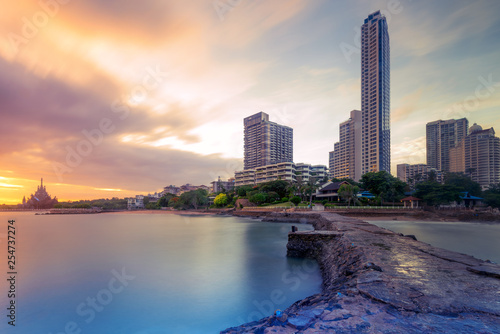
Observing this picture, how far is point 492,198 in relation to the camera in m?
53.5

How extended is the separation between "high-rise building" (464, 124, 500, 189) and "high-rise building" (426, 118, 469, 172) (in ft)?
45.8

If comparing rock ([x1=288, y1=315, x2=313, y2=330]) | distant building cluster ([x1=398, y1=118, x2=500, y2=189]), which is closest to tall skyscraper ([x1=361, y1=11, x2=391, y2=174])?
distant building cluster ([x1=398, y1=118, x2=500, y2=189])

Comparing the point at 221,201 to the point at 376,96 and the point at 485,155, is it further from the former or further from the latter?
the point at 485,155

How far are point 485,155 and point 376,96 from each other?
149ft

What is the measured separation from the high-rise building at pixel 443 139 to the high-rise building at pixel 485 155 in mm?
13948

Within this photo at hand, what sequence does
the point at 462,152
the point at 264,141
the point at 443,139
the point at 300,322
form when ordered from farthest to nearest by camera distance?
the point at 264,141
the point at 443,139
the point at 462,152
the point at 300,322

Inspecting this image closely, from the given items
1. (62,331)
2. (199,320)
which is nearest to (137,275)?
(62,331)

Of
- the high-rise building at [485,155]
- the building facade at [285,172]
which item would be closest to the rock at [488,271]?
the building facade at [285,172]

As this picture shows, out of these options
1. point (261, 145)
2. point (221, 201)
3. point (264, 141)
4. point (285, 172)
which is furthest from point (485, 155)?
point (221, 201)

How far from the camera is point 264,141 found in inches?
5344

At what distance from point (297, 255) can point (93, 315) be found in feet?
34.3

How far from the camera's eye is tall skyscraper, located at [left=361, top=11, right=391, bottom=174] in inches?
3989

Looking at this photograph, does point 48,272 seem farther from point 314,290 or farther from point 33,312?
point 314,290

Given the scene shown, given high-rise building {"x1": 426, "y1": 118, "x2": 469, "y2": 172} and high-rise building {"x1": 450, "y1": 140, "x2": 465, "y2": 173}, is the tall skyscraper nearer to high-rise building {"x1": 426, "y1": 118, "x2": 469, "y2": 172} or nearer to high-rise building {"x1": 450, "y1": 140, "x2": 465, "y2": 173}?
high-rise building {"x1": 450, "y1": 140, "x2": 465, "y2": 173}
